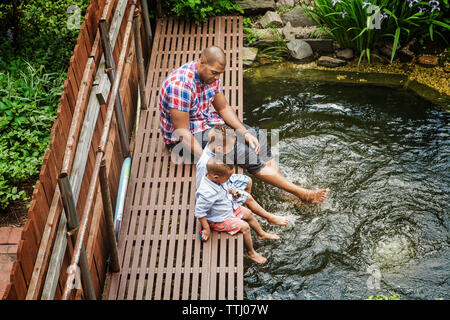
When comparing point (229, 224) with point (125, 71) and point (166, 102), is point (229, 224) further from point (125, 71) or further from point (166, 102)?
point (125, 71)

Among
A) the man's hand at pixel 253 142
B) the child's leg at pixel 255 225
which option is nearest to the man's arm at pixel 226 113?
the man's hand at pixel 253 142

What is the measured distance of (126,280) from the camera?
386 centimetres

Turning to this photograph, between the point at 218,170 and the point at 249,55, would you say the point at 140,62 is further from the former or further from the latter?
the point at 249,55

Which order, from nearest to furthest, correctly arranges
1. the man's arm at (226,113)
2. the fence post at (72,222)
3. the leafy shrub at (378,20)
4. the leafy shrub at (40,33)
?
the fence post at (72,222) < the man's arm at (226,113) < the leafy shrub at (40,33) < the leafy shrub at (378,20)

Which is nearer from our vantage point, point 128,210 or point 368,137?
point 128,210

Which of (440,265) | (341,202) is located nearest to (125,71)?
(341,202)

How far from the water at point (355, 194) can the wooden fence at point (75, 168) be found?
1.52 m

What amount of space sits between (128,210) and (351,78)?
4.05m

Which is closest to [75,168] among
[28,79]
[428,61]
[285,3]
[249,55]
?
[28,79]

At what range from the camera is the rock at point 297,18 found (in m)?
7.76

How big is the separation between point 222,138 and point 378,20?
359cm

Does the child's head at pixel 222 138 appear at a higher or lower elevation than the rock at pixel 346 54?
lower

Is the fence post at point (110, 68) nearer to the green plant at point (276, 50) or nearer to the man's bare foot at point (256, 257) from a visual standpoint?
the man's bare foot at point (256, 257)
